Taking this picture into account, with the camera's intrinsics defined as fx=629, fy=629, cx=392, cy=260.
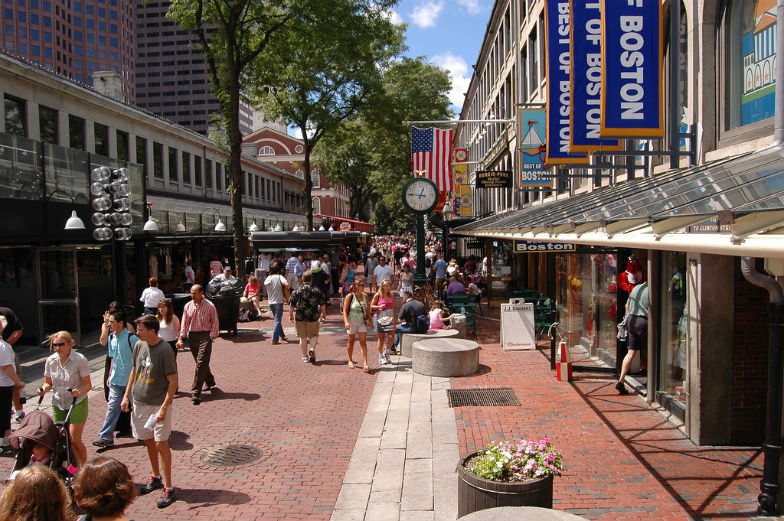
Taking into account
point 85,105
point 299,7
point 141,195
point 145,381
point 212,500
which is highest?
point 299,7

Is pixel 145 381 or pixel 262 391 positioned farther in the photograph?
pixel 262 391

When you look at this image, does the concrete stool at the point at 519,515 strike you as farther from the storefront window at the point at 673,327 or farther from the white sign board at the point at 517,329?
the white sign board at the point at 517,329

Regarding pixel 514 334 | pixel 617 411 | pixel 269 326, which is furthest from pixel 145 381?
pixel 269 326

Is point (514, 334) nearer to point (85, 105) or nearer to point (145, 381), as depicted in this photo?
point (145, 381)

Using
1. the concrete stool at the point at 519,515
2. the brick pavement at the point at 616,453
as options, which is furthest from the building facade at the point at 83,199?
the concrete stool at the point at 519,515

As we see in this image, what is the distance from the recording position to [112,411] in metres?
7.64

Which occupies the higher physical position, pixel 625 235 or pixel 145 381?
pixel 625 235

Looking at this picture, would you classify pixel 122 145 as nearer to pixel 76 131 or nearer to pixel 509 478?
pixel 76 131

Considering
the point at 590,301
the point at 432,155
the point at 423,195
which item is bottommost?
the point at 590,301

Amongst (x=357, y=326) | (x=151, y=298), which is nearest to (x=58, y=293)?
(x=151, y=298)

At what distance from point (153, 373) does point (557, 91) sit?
969 centimetres

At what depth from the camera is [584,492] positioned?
19.9 feet

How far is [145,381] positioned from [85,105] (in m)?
24.7

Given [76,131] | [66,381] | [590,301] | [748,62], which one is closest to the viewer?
[66,381]
